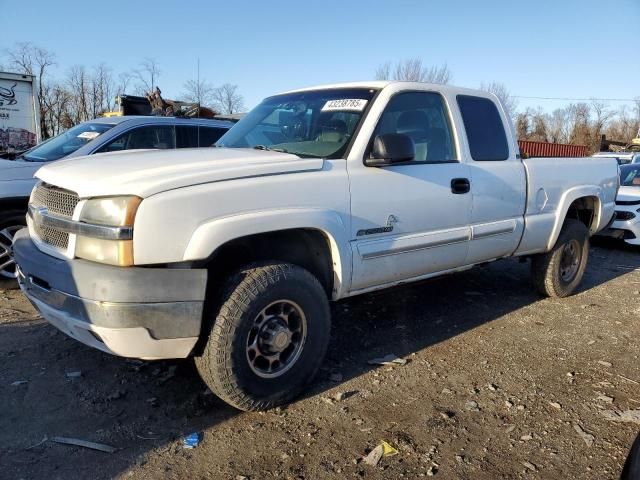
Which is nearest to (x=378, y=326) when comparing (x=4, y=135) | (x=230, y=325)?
(x=230, y=325)

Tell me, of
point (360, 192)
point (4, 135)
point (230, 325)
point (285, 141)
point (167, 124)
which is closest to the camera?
point (230, 325)

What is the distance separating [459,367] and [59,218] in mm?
2813

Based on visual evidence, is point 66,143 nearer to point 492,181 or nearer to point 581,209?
point 492,181

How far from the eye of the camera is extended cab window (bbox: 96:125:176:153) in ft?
18.5

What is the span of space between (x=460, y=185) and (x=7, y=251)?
13.9ft

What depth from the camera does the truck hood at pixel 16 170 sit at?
491 cm

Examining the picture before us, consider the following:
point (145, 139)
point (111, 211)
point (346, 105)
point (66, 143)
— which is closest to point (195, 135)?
point (145, 139)

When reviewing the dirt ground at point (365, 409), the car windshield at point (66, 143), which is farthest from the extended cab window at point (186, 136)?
the dirt ground at point (365, 409)

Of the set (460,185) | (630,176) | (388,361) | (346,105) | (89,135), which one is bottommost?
(388,361)

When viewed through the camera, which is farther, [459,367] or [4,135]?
[4,135]

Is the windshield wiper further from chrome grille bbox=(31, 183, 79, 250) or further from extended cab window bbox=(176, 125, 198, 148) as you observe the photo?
extended cab window bbox=(176, 125, 198, 148)

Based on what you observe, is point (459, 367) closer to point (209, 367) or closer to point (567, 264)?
point (209, 367)

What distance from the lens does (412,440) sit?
9.36 feet

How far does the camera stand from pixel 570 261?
5.60 m
